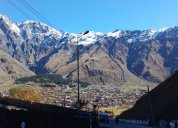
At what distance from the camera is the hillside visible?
9394cm

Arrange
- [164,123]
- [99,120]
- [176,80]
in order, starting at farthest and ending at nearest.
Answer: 1. [176,80]
2. [99,120]
3. [164,123]

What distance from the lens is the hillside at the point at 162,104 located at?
93938mm

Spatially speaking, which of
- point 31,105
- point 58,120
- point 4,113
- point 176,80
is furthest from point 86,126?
point 176,80

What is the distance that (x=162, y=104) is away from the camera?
340 ft

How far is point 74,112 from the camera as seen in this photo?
85812mm

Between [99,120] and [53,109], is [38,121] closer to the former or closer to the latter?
[53,109]

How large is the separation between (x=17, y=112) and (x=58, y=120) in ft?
29.9

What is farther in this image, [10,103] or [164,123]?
[10,103]

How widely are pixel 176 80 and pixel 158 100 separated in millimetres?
7189

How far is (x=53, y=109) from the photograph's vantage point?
271 ft

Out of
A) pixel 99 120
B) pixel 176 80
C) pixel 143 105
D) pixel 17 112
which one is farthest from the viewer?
pixel 143 105

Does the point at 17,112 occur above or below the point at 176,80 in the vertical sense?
below

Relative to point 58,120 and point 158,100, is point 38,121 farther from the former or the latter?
point 158,100

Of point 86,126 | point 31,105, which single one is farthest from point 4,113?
point 86,126
